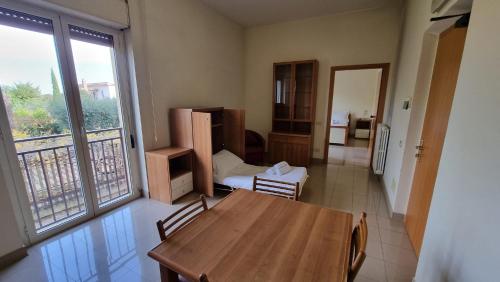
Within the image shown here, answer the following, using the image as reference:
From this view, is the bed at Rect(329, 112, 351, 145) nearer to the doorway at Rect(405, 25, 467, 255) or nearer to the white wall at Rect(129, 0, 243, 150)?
the white wall at Rect(129, 0, 243, 150)

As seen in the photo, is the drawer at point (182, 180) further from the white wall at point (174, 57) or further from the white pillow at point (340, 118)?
the white pillow at point (340, 118)

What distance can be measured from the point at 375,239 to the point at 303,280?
1751 mm

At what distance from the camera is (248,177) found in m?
3.06

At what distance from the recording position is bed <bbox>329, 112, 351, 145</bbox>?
642cm

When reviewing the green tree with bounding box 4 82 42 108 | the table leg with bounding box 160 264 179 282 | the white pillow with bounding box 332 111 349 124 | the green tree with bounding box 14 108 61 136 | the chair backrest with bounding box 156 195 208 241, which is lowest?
the table leg with bounding box 160 264 179 282

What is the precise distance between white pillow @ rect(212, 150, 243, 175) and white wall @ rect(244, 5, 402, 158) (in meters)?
1.86

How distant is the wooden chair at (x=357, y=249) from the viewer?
919mm

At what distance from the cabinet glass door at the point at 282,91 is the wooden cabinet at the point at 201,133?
1.62 meters

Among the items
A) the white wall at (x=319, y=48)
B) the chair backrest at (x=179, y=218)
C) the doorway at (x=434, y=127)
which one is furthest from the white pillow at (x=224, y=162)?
the doorway at (x=434, y=127)

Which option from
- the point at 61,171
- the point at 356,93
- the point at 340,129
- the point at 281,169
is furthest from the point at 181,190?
the point at 356,93

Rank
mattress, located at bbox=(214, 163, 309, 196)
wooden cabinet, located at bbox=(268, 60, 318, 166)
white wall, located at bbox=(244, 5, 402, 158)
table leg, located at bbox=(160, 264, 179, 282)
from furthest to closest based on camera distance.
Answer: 1. wooden cabinet, located at bbox=(268, 60, 318, 166)
2. white wall, located at bbox=(244, 5, 402, 158)
3. mattress, located at bbox=(214, 163, 309, 196)
4. table leg, located at bbox=(160, 264, 179, 282)

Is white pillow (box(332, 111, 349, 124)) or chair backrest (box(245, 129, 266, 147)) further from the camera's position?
white pillow (box(332, 111, 349, 124))

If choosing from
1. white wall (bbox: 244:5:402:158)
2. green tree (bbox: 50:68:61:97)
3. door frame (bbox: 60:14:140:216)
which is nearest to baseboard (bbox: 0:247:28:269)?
door frame (bbox: 60:14:140:216)

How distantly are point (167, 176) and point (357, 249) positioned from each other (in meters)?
2.43
